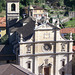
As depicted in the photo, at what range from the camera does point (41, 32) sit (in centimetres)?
4322

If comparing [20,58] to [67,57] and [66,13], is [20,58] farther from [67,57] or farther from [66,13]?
[66,13]

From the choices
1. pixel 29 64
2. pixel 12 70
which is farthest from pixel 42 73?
pixel 12 70

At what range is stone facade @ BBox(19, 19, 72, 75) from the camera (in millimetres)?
43219

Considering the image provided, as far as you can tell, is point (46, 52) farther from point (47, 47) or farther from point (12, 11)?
point (12, 11)

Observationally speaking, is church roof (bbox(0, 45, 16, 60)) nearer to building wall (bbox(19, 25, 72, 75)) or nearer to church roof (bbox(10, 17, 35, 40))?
church roof (bbox(10, 17, 35, 40))

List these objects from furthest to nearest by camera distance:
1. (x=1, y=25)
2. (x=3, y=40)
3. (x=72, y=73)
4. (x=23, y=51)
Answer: (x=1, y=25)
(x=3, y=40)
(x=72, y=73)
(x=23, y=51)

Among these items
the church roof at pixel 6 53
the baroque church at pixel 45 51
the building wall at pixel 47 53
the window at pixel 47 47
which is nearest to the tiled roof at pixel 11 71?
the baroque church at pixel 45 51

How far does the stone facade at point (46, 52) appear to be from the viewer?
43.2 metres

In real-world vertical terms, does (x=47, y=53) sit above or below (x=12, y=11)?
below

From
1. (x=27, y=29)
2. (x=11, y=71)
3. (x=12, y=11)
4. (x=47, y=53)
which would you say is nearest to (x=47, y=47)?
(x=47, y=53)

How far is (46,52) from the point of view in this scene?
44344 millimetres

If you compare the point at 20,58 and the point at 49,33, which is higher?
the point at 49,33

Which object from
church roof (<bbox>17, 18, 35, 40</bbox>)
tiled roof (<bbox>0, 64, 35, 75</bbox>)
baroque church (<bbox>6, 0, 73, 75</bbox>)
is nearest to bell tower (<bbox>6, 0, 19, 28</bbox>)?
church roof (<bbox>17, 18, 35, 40</bbox>)

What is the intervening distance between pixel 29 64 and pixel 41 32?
4788 mm
